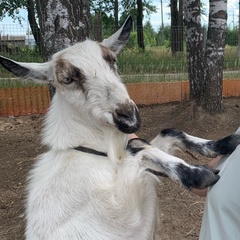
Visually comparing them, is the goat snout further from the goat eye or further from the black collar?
the goat eye

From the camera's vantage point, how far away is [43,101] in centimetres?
823

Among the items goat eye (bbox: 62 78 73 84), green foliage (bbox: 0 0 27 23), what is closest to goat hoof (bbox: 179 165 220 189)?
goat eye (bbox: 62 78 73 84)

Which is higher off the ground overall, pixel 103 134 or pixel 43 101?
pixel 103 134

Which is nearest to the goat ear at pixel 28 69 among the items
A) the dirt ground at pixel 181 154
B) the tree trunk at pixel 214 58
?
the dirt ground at pixel 181 154

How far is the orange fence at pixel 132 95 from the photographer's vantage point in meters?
8.11

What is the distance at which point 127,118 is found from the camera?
2365 millimetres

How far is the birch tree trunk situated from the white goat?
4169 mm

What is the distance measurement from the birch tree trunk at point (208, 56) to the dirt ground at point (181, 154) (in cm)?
24

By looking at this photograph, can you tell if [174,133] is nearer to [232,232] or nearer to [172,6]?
[232,232]

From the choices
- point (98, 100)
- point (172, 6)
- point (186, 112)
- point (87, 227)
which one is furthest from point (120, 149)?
point (172, 6)

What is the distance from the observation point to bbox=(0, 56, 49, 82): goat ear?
2.66m

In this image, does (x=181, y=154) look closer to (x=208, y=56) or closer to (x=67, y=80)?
(x=208, y=56)

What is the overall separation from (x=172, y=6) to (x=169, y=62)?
11729mm

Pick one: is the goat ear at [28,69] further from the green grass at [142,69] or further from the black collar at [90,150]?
the green grass at [142,69]
